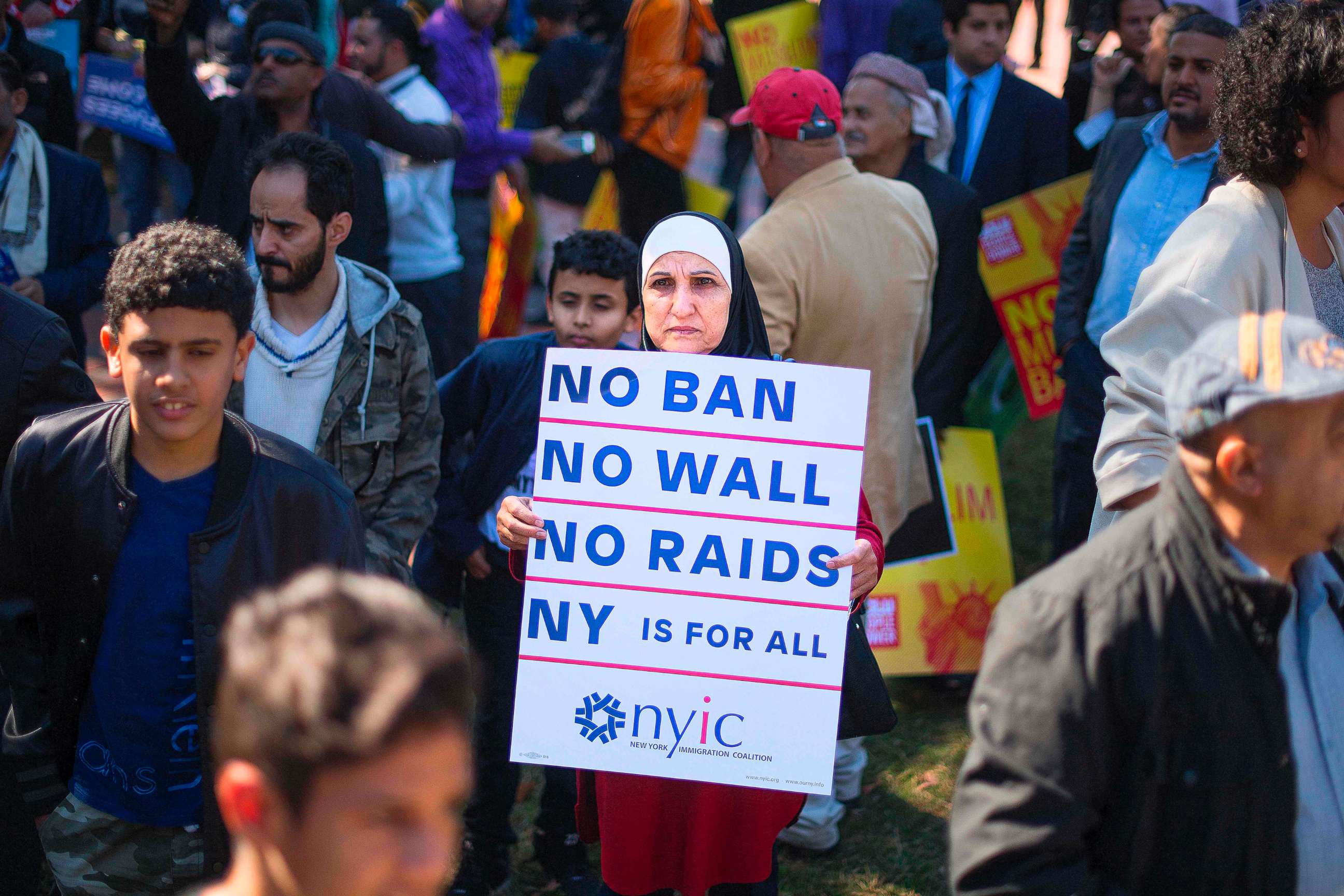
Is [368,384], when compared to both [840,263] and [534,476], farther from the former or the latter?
[840,263]

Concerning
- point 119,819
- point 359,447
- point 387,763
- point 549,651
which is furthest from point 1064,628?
point 359,447

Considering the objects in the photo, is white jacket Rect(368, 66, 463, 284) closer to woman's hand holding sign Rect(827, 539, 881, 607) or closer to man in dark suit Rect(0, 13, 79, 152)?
man in dark suit Rect(0, 13, 79, 152)

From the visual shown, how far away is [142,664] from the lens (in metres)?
2.57

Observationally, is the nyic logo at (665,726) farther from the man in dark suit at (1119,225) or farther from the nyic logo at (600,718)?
the man in dark suit at (1119,225)

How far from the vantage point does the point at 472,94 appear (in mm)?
7605

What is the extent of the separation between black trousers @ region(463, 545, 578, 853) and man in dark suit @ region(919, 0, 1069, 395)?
10.6 feet

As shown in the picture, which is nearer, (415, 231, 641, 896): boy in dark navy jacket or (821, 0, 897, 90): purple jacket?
(415, 231, 641, 896): boy in dark navy jacket

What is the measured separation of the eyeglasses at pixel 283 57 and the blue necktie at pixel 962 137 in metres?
3.14

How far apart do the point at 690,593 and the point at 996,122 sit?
4258 mm

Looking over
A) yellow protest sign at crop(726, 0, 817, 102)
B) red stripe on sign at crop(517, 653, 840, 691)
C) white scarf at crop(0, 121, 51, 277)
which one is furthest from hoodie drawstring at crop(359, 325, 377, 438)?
yellow protest sign at crop(726, 0, 817, 102)

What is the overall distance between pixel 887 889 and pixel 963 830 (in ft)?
8.08

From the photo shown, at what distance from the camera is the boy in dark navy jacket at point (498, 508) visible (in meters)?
3.84

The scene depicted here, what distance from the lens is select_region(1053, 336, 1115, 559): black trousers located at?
4977 millimetres

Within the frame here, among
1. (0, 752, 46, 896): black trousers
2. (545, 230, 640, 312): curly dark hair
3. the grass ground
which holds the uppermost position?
(545, 230, 640, 312): curly dark hair
